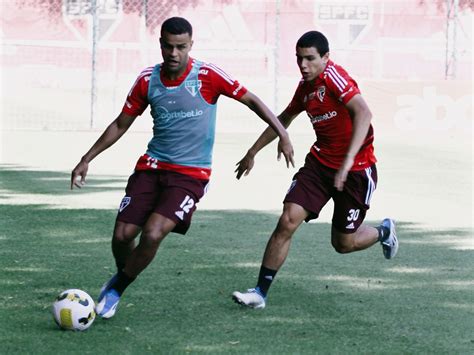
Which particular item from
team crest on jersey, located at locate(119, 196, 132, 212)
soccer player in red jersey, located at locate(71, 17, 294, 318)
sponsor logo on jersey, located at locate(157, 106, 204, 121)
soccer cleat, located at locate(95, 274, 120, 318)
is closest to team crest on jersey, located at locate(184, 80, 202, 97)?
soccer player in red jersey, located at locate(71, 17, 294, 318)

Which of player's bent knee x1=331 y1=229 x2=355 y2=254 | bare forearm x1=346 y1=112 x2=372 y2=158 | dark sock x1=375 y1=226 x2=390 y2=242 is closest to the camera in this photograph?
bare forearm x1=346 y1=112 x2=372 y2=158

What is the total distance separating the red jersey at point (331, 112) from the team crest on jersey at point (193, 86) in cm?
82

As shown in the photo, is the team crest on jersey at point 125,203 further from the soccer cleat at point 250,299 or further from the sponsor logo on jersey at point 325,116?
the sponsor logo on jersey at point 325,116

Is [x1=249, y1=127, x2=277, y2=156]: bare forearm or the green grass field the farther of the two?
[x1=249, y1=127, x2=277, y2=156]: bare forearm

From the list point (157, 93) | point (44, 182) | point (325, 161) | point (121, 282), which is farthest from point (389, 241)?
point (44, 182)

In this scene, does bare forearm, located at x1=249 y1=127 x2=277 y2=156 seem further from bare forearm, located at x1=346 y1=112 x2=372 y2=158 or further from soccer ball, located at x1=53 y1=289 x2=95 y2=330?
soccer ball, located at x1=53 y1=289 x2=95 y2=330

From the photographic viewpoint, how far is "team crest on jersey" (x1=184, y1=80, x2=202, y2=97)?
22.3 ft

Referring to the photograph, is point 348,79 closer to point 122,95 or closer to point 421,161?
point 421,161

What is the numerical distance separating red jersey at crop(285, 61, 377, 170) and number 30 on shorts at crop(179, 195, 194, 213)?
43.5 inches

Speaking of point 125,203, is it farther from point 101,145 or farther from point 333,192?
point 333,192

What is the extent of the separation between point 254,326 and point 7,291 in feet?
5.98

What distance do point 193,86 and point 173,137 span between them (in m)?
0.34

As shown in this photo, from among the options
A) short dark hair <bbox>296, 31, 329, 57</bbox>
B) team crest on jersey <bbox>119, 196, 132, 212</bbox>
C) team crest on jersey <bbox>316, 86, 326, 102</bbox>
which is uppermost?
short dark hair <bbox>296, 31, 329, 57</bbox>

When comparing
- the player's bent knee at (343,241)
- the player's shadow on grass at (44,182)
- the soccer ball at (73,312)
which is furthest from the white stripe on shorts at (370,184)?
the player's shadow on grass at (44,182)
